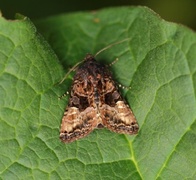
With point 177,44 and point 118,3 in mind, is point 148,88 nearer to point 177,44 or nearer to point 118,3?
point 177,44

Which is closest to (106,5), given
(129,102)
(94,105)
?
(94,105)

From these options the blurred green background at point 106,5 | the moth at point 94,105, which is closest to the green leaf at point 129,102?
the moth at point 94,105

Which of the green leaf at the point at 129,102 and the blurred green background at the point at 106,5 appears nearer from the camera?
the green leaf at the point at 129,102

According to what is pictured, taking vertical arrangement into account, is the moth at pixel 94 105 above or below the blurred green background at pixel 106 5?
below

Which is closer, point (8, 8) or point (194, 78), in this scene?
point (194, 78)

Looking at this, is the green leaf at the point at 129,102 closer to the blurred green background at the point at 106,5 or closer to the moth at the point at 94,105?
the moth at the point at 94,105

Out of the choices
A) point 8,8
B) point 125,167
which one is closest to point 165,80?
point 125,167

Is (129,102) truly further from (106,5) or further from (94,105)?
(106,5)
